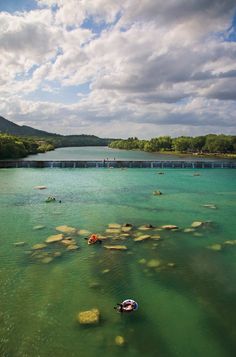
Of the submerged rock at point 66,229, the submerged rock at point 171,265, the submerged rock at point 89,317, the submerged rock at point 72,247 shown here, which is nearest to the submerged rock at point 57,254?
the submerged rock at point 72,247

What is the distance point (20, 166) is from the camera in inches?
4060

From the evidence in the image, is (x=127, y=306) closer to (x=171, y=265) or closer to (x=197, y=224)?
(x=171, y=265)

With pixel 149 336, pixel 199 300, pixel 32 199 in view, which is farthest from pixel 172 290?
pixel 32 199

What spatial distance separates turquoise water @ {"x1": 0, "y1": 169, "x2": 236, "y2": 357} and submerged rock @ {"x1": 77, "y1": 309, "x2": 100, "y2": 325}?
12.5 inches

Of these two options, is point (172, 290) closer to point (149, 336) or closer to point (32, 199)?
point (149, 336)

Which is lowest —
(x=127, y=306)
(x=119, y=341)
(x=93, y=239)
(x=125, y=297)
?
(x=119, y=341)

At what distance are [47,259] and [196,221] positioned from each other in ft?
66.2

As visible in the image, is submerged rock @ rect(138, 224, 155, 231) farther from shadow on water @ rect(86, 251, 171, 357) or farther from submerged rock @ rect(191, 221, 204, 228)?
shadow on water @ rect(86, 251, 171, 357)

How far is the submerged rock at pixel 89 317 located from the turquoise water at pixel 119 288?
32cm

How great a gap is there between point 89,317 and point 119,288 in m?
4.06

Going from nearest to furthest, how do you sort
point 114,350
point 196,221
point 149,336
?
point 114,350 → point 149,336 → point 196,221

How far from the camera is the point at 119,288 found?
21.8 m

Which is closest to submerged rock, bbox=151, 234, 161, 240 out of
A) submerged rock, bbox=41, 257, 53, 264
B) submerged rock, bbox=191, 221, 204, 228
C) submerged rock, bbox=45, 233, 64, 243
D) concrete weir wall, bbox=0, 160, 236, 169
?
submerged rock, bbox=191, 221, 204, 228

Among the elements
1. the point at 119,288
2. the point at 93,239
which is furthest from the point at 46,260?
the point at 119,288
